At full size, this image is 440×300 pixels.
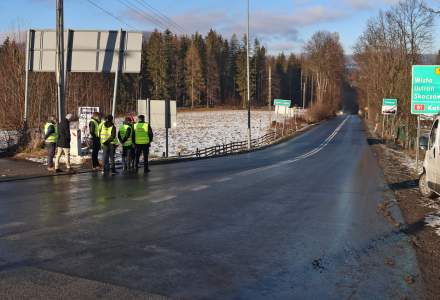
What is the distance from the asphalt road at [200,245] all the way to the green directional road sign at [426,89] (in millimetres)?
5835

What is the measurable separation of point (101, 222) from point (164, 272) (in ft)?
9.86

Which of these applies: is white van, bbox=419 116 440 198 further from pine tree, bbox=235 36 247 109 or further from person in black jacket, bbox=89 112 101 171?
pine tree, bbox=235 36 247 109

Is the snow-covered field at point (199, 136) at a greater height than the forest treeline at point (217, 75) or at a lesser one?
lesser

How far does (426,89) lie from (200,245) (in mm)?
12724

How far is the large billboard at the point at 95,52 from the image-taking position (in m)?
22.9

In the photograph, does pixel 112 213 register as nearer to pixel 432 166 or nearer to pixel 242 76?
pixel 432 166

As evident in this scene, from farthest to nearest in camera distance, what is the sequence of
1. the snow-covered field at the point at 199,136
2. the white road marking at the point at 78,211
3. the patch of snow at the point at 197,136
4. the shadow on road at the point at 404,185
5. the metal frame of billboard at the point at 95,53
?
the snow-covered field at the point at 199,136
the patch of snow at the point at 197,136
the metal frame of billboard at the point at 95,53
the shadow on road at the point at 404,185
the white road marking at the point at 78,211

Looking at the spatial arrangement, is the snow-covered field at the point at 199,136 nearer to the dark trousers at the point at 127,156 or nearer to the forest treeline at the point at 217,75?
the forest treeline at the point at 217,75

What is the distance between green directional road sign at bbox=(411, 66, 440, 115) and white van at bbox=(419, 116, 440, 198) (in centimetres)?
510

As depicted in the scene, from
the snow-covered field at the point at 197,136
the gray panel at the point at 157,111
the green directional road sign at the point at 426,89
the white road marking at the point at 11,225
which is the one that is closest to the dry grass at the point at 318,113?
the snow-covered field at the point at 197,136

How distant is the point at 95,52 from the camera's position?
23.0 meters

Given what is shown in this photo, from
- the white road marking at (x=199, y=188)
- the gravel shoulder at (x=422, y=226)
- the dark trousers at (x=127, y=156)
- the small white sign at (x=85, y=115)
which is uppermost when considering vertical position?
the small white sign at (x=85, y=115)

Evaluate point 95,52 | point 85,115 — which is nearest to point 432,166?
point 95,52

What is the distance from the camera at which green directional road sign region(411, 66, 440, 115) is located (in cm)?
1681
